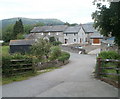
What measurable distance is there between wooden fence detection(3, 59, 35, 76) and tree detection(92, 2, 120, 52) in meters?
5.83

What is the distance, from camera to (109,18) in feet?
34.2

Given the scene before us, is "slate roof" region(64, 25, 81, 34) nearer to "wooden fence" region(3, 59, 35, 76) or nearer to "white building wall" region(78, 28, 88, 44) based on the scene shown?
"white building wall" region(78, 28, 88, 44)

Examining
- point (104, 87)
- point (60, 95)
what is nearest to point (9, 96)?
point (60, 95)

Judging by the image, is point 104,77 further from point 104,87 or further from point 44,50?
point 44,50

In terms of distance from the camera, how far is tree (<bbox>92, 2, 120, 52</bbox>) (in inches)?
401

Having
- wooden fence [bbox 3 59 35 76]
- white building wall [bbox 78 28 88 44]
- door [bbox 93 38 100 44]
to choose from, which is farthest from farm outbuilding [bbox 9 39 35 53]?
wooden fence [bbox 3 59 35 76]

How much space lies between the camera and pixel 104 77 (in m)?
11.2

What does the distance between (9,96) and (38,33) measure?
227 feet

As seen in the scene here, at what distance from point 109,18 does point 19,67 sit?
23.6 feet

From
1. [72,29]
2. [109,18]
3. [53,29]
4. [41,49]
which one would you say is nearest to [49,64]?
[41,49]

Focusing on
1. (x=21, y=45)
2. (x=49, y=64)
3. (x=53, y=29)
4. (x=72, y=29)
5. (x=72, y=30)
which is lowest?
(x=49, y=64)

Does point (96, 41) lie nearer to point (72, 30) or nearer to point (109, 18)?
point (72, 30)

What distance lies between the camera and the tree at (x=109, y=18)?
1019cm

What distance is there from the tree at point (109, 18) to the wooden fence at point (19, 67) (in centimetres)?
583
